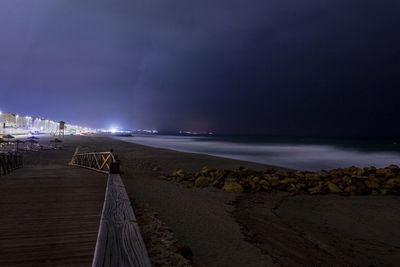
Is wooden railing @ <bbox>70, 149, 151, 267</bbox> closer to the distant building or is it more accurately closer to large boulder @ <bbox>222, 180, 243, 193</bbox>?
large boulder @ <bbox>222, 180, 243, 193</bbox>

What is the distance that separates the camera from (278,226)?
732 cm

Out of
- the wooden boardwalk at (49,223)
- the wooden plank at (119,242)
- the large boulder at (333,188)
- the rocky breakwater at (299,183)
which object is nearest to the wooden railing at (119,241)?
the wooden plank at (119,242)

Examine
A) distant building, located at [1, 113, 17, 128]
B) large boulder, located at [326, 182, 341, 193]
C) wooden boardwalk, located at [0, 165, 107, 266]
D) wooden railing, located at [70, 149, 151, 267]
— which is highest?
distant building, located at [1, 113, 17, 128]

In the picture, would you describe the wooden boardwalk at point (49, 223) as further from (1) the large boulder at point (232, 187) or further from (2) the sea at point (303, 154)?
(2) the sea at point (303, 154)

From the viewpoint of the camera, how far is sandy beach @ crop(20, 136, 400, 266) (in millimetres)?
5348

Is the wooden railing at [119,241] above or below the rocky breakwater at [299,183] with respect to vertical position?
above

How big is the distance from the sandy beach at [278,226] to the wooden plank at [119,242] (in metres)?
2.25

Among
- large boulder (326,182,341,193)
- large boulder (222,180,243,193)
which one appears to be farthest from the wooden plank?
large boulder (326,182,341,193)

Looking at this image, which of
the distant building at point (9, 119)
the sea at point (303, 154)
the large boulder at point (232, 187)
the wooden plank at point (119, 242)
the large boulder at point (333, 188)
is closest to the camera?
the wooden plank at point (119, 242)

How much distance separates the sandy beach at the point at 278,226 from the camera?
5.35m

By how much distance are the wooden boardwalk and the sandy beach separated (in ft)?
6.83

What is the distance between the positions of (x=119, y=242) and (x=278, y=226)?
6.26m

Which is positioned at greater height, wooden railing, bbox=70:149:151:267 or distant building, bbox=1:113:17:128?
distant building, bbox=1:113:17:128

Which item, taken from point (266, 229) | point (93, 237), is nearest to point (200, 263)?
point (93, 237)
